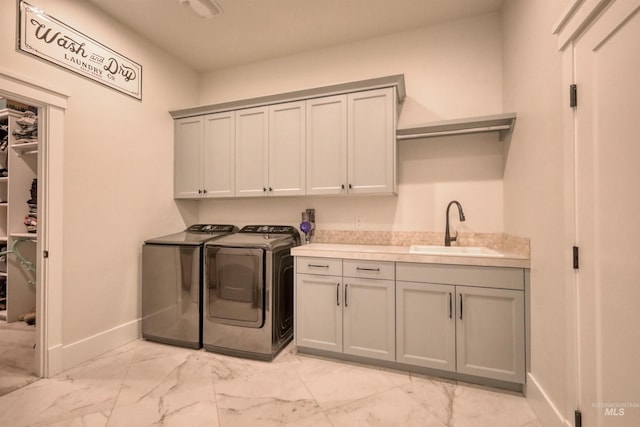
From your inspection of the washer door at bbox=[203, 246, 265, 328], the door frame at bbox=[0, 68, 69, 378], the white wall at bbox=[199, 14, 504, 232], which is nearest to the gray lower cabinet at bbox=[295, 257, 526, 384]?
the washer door at bbox=[203, 246, 265, 328]

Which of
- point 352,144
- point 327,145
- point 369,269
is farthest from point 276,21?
point 369,269

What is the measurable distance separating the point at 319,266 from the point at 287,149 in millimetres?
1185

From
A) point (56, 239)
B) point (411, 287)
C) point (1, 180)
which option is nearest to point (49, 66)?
point (56, 239)

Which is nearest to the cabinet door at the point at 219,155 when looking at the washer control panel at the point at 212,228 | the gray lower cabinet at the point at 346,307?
the washer control panel at the point at 212,228

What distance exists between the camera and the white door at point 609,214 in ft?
3.35

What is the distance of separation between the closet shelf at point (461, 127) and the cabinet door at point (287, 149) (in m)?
0.92

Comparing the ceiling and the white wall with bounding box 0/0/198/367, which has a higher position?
the ceiling

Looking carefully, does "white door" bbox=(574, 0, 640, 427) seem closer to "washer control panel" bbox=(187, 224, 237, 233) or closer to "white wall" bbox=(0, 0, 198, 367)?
"washer control panel" bbox=(187, 224, 237, 233)

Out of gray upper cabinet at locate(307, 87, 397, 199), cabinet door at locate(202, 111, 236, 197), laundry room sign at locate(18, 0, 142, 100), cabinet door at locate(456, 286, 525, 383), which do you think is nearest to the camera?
cabinet door at locate(456, 286, 525, 383)

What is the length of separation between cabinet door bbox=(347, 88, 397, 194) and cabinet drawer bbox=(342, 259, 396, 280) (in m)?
0.64

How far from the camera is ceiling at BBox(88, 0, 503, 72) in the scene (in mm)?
2482

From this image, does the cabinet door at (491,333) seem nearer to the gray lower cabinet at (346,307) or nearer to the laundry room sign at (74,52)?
the gray lower cabinet at (346,307)

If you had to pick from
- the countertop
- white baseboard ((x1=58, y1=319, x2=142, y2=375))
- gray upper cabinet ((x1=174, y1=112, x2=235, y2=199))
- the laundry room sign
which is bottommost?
white baseboard ((x1=58, y1=319, x2=142, y2=375))

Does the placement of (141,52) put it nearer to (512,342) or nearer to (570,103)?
(570,103)
